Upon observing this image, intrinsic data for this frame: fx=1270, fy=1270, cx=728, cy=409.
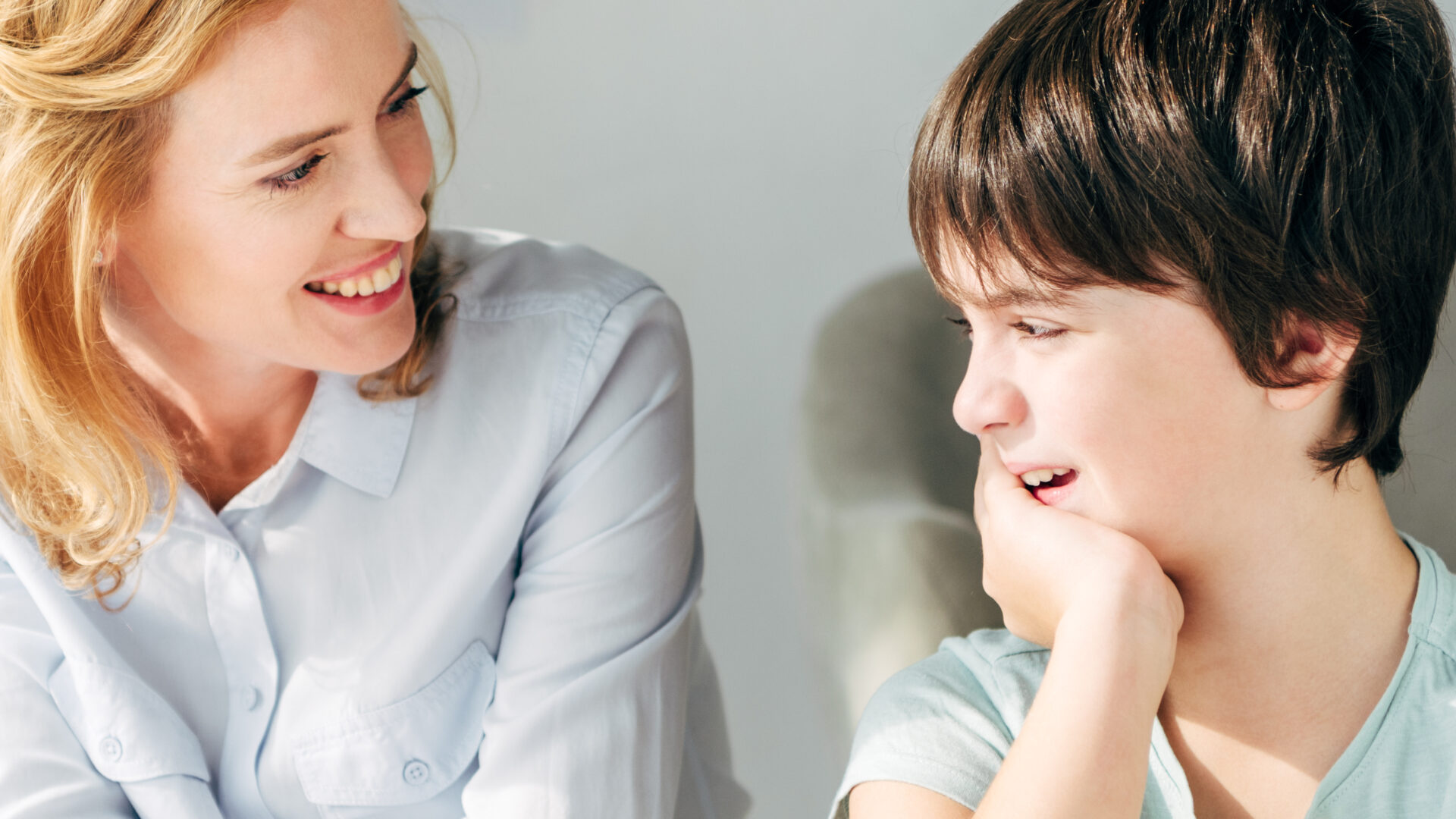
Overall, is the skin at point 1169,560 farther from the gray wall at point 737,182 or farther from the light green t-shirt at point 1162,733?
the gray wall at point 737,182

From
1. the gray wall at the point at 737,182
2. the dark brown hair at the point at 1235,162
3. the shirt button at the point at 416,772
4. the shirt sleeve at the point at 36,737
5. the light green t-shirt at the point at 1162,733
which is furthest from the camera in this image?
the gray wall at the point at 737,182

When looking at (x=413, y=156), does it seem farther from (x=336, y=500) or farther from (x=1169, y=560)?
(x=1169, y=560)

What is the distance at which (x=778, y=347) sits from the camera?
1.96 meters

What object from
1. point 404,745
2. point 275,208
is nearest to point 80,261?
point 275,208

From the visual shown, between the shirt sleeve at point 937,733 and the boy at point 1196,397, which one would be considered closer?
the boy at point 1196,397

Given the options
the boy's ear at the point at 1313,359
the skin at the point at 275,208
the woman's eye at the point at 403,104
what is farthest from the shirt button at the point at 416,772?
the boy's ear at the point at 1313,359

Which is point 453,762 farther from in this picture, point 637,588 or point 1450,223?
point 1450,223

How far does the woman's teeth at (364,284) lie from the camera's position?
1.15 meters

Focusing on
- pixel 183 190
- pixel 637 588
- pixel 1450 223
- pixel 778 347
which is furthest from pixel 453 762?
pixel 1450 223

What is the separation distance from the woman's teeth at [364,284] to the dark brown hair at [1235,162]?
529 mm

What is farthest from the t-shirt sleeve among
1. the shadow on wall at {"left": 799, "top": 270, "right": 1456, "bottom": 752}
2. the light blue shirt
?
A: the light blue shirt

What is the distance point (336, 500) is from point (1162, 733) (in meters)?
0.78

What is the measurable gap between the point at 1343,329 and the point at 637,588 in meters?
0.67

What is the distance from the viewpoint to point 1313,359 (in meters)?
0.94
